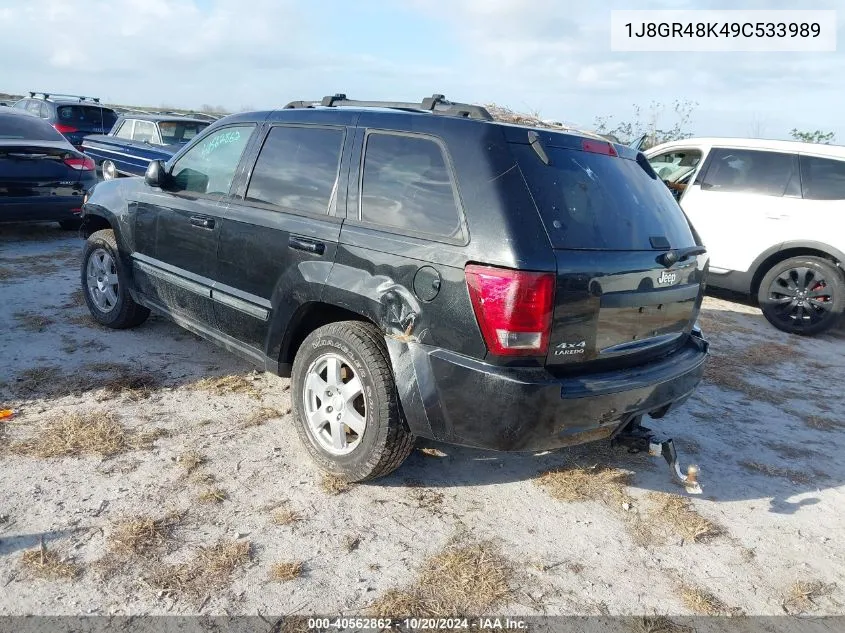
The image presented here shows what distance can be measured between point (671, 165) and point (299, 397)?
21.7 feet

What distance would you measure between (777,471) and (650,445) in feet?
3.67

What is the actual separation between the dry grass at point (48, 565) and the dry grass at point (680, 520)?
8.18 ft

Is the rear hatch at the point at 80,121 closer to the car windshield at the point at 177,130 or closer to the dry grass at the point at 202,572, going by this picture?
the car windshield at the point at 177,130

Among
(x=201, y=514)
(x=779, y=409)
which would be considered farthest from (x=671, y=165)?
(x=201, y=514)

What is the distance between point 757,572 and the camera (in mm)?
2859

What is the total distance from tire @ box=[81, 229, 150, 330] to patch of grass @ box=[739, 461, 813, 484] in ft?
14.3

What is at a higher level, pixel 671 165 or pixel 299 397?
pixel 671 165

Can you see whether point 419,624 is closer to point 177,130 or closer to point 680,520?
point 680,520

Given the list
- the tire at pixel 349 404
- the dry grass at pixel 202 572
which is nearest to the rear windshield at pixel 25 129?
the tire at pixel 349 404

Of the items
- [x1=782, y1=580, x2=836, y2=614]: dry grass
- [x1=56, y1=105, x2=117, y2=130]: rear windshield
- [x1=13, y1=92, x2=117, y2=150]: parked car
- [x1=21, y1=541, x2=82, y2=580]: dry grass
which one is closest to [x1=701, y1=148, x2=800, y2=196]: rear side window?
[x1=782, y1=580, x2=836, y2=614]: dry grass

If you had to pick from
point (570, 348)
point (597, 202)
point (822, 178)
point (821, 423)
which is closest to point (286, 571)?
point (570, 348)

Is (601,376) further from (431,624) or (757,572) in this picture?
(431,624)

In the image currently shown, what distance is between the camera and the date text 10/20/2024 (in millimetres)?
2373

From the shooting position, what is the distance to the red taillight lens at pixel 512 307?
261cm
